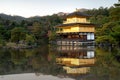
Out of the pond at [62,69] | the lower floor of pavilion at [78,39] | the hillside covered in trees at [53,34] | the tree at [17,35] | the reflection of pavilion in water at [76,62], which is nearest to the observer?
the pond at [62,69]

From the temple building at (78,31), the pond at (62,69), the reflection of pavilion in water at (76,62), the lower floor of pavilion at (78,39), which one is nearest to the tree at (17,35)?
the lower floor of pavilion at (78,39)

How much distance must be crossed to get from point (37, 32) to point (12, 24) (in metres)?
5.54

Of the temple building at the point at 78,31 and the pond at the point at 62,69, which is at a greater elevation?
the temple building at the point at 78,31

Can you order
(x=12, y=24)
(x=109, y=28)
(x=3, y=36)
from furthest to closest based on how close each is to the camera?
(x=12, y=24)
(x=3, y=36)
(x=109, y=28)

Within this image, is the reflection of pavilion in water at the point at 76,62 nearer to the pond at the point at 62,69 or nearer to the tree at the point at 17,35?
the pond at the point at 62,69

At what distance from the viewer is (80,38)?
41.2 m

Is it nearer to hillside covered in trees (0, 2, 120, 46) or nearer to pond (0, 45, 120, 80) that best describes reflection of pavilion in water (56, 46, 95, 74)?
pond (0, 45, 120, 80)

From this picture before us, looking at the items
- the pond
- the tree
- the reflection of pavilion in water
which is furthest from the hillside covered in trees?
the pond

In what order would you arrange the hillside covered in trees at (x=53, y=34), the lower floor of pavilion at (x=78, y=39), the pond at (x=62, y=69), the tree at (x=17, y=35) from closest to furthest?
the pond at (x=62, y=69) → the hillside covered in trees at (x=53, y=34) → the lower floor of pavilion at (x=78, y=39) → the tree at (x=17, y=35)

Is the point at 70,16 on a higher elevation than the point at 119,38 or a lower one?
higher

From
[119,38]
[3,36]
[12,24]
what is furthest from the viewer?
[12,24]

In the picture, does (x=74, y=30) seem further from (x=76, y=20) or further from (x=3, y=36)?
(x=3, y=36)

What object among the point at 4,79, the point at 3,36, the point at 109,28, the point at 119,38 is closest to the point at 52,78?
the point at 4,79

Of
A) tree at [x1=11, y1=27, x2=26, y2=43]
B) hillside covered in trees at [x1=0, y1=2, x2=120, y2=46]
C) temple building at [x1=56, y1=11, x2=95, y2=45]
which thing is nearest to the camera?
hillside covered in trees at [x1=0, y1=2, x2=120, y2=46]
